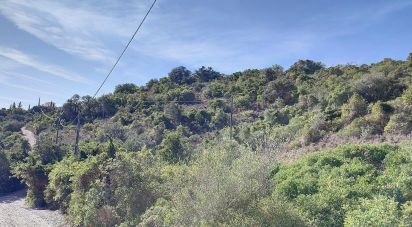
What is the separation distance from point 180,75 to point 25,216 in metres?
62.7

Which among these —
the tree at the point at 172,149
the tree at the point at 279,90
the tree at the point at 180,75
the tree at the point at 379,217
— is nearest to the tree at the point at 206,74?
the tree at the point at 180,75

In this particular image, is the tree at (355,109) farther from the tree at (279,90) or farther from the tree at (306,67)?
the tree at (306,67)

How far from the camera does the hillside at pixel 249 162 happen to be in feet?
49.1

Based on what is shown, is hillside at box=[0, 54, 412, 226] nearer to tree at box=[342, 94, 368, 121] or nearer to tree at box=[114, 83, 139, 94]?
tree at box=[342, 94, 368, 121]

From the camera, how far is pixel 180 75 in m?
93.1

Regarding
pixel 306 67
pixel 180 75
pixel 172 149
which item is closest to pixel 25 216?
pixel 172 149

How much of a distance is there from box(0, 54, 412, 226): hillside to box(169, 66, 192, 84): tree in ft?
72.5

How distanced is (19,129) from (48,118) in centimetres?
627

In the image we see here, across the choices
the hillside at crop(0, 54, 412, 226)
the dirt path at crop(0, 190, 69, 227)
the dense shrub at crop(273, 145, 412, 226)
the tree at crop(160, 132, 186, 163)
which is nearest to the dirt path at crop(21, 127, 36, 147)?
the hillside at crop(0, 54, 412, 226)

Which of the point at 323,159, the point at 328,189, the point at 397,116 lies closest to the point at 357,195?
the point at 328,189

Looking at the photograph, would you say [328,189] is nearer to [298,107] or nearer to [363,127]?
[363,127]

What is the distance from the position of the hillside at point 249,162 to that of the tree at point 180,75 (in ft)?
72.5

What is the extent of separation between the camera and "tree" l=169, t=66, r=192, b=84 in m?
89.3

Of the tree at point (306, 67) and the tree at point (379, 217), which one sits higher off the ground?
the tree at point (306, 67)
